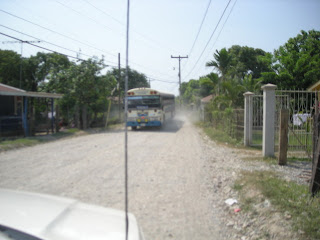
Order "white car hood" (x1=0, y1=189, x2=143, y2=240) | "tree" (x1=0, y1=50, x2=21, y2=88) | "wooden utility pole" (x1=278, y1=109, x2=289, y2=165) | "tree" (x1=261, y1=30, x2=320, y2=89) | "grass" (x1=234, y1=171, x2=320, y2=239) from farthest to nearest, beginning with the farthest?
1. "tree" (x1=0, y1=50, x2=21, y2=88)
2. "tree" (x1=261, y1=30, x2=320, y2=89)
3. "wooden utility pole" (x1=278, y1=109, x2=289, y2=165)
4. "grass" (x1=234, y1=171, x2=320, y2=239)
5. "white car hood" (x1=0, y1=189, x2=143, y2=240)

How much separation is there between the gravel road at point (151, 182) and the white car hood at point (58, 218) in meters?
1.69

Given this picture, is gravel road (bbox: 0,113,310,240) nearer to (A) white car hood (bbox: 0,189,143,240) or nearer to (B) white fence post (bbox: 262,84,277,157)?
(B) white fence post (bbox: 262,84,277,157)

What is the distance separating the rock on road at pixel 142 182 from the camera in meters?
4.41

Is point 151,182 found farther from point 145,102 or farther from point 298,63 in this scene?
point 298,63

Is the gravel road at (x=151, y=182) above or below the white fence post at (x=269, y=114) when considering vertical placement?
below

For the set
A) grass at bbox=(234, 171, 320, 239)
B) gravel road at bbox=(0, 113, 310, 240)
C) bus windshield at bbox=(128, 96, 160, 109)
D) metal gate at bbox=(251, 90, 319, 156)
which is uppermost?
bus windshield at bbox=(128, 96, 160, 109)

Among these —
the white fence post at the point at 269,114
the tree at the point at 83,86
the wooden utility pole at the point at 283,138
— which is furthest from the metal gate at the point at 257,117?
the tree at the point at 83,86

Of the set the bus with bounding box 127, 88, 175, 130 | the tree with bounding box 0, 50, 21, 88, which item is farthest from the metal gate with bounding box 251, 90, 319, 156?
the tree with bounding box 0, 50, 21, 88

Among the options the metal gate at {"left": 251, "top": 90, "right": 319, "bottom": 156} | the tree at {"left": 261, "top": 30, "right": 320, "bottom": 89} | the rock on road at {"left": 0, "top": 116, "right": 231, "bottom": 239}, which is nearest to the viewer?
the rock on road at {"left": 0, "top": 116, "right": 231, "bottom": 239}

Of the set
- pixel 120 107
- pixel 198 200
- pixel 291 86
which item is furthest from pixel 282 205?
pixel 120 107

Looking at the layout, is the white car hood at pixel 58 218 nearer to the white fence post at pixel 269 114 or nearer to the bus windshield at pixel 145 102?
the white fence post at pixel 269 114

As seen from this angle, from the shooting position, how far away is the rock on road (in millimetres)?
4414

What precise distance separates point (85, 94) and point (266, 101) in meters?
Answer: 15.3

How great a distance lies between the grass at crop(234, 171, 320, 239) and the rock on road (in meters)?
0.74
